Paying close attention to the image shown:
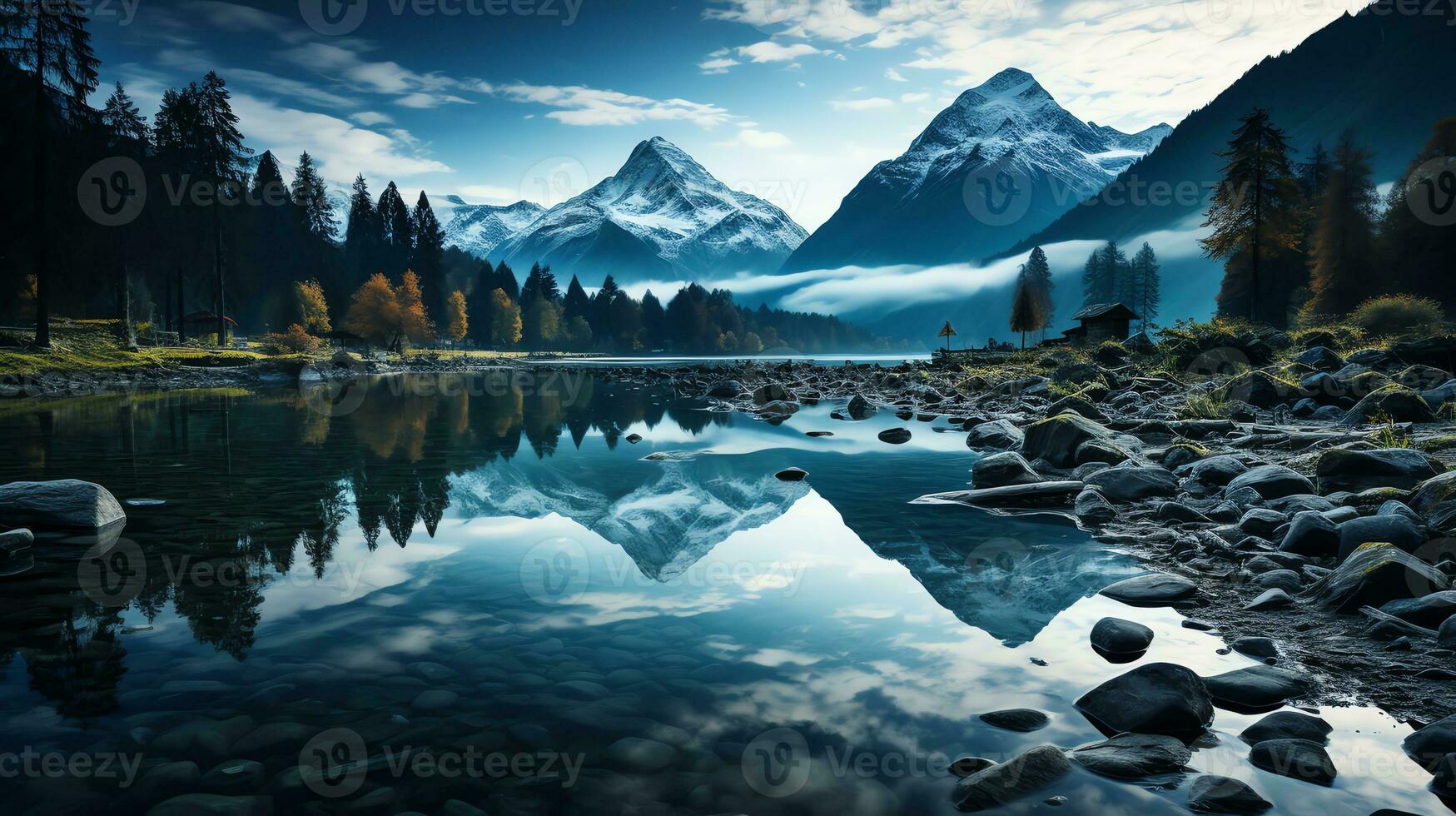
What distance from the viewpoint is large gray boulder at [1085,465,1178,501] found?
1053 cm

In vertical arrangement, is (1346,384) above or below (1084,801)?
above

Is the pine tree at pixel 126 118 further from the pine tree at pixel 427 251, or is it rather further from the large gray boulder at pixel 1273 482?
the large gray boulder at pixel 1273 482

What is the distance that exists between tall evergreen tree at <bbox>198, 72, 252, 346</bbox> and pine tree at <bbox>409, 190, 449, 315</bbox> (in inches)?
1520

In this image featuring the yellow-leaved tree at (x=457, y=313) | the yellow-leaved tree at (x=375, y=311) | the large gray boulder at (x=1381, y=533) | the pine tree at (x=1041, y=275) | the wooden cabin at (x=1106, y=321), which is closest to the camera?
the large gray boulder at (x=1381, y=533)

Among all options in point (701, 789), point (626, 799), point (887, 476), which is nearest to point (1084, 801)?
point (701, 789)

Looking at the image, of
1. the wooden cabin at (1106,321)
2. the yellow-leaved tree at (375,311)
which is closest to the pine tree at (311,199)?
the yellow-leaved tree at (375,311)

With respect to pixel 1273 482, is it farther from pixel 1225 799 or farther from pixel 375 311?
pixel 375 311

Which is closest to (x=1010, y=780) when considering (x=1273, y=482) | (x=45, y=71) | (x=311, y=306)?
(x=1273, y=482)

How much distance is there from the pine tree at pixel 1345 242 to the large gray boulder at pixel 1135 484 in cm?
4411

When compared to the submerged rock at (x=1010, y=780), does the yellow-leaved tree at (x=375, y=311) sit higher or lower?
higher

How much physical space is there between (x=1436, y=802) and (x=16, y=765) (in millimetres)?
7596

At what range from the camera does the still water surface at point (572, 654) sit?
379cm

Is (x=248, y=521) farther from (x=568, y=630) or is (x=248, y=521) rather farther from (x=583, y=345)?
(x=583, y=345)

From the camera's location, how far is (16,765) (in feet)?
12.6
